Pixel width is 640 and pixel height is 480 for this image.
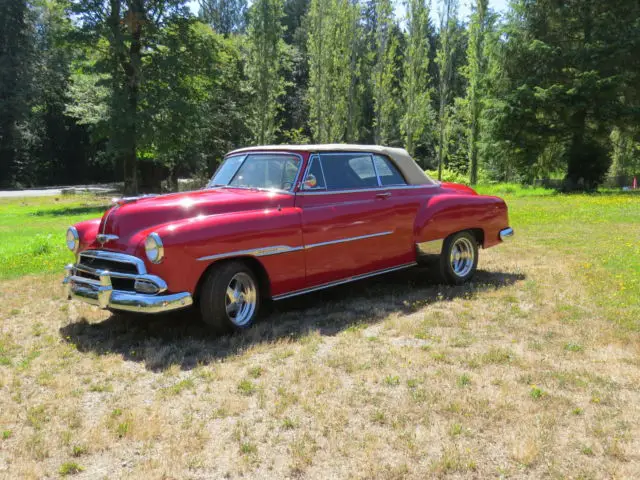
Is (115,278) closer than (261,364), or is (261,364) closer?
(261,364)

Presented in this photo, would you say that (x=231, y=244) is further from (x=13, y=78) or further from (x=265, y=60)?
(x=13, y=78)

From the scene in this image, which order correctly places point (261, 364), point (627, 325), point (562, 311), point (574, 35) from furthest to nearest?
point (574, 35) < point (562, 311) < point (627, 325) < point (261, 364)

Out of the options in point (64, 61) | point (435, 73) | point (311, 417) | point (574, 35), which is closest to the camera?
point (311, 417)

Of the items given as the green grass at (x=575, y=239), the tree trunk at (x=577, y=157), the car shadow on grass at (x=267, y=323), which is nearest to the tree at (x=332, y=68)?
the tree trunk at (x=577, y=157)

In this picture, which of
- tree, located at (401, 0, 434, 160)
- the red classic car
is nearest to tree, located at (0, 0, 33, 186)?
tree, located at (401, 0, 434, 160)

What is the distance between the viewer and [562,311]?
565 cm

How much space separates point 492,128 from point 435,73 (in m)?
39.2

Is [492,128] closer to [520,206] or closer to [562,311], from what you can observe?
[520,206]

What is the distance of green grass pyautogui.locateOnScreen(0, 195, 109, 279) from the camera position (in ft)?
29.5

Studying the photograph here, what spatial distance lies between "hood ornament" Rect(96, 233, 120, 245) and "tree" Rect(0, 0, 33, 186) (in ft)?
132

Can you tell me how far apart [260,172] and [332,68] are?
33010 millimetres

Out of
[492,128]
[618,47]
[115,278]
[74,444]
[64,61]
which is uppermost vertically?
[64,61]

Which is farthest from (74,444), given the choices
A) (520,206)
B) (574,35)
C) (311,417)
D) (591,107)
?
(574,35)

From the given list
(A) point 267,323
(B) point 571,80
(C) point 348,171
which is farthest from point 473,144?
(A) point 267,323
